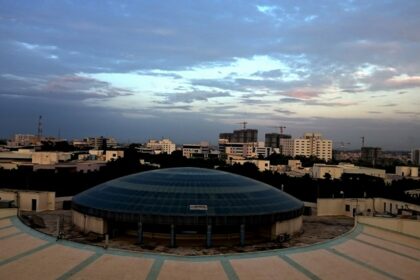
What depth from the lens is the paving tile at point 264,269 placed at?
2692 cm

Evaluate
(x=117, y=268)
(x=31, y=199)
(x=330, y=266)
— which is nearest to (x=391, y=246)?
(x=330, y=266)

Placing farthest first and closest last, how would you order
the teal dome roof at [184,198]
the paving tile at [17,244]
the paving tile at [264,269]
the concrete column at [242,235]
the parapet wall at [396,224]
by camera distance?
the parapet wall at [396,224] < the teal dome roof at [184,198] < the concrete column at [242,235] < the paving tile at [17,244] < the paving tile at [264,269]

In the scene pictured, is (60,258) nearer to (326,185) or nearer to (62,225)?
(62,225)

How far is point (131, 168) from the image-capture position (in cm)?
8788

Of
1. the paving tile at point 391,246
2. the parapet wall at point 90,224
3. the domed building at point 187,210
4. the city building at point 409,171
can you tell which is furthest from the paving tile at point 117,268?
the city building at point 409,171

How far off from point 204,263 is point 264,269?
167 inches

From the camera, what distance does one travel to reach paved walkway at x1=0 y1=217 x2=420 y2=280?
26734 mm

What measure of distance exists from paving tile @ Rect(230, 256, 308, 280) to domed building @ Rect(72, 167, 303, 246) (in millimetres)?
5722

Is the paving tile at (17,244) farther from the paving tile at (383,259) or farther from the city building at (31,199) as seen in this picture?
the paving tile at (383,259)

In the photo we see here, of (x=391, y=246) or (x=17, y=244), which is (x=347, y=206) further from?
(x=17, y=244)

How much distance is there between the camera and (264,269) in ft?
92.7

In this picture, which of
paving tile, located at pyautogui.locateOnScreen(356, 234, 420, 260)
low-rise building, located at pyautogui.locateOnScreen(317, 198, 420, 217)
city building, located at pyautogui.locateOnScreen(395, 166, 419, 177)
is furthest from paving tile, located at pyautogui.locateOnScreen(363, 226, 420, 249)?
city building, located at pyautogui.locateOnScreen(395, 166, 419, 177)

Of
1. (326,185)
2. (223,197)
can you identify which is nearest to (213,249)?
(223,197)

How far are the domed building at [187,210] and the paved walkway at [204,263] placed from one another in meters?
4.49
